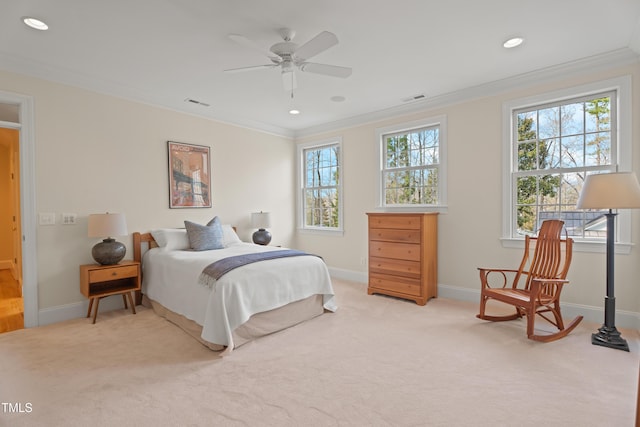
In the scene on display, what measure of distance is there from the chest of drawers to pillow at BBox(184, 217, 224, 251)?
2097 mm

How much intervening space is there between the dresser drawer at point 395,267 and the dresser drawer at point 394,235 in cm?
28

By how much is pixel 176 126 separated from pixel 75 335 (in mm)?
2784

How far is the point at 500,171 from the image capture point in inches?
148

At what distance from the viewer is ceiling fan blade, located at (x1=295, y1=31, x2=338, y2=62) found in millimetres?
2230

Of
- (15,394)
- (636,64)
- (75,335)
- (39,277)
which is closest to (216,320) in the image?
(15,394)

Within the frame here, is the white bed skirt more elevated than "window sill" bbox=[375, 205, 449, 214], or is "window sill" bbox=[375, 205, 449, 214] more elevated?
"window sill" bbox=[375, 205, 449, 214]

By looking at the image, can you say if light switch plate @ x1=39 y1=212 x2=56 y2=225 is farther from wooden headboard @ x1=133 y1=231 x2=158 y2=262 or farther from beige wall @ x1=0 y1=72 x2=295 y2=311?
wooden headboard @ x1=133 y1=231 x2=158 y2=262

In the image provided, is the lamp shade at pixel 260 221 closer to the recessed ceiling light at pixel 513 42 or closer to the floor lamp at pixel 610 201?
the recessed ceiling light at pixel 513 42

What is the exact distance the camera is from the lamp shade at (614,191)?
248cm

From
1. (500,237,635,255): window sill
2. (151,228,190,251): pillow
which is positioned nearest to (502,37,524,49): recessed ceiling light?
(500,237,635,255): window sill

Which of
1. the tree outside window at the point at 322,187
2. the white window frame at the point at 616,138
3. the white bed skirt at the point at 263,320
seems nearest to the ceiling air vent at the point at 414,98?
the white window frame at the point at 616,138

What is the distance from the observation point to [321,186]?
18.9 ft

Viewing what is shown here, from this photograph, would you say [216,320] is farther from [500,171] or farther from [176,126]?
[500,171]

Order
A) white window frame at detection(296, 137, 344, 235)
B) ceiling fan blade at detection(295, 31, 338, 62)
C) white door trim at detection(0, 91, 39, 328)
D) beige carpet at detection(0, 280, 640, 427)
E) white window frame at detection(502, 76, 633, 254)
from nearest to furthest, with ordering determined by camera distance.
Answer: beige carpet at detection(0, 280, 640, 427) < ceiling fan blade at detection(295, 31, 338, 62) < white window frame at detection(502, 76, 633, 254) < white door trim at detection(0, 91, 39, 328) < white window frame at detection(296, 137, 344, 235)
